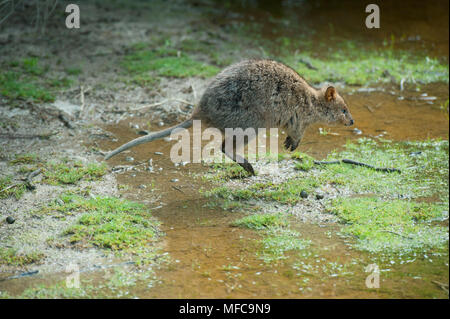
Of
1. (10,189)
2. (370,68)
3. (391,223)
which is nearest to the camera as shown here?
(391,223)

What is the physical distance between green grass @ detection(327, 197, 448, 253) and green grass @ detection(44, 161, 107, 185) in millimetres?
2707

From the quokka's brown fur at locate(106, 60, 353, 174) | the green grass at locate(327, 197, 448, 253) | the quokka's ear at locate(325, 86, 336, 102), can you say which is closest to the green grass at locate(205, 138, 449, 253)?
the green grass at locate(327, 197, 448, 253)

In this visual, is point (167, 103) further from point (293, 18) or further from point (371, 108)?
point (293, 18)

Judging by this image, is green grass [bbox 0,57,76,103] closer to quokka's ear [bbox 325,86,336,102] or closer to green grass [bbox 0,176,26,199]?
green grass [bbox 0,176,26,199]

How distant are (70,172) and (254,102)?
2.26 meters

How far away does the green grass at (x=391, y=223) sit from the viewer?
16.2 feet

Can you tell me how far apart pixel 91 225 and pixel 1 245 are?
81 centimetres

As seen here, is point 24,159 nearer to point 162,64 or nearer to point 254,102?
point 254,102

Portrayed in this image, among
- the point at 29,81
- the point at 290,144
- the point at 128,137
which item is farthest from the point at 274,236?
the point at 29,81

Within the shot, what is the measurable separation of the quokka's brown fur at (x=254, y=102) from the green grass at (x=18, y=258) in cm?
161

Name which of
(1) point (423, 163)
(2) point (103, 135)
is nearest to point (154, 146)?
(2) point (103, 135)

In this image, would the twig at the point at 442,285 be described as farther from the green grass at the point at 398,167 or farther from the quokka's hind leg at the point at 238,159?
the quokka's hind leg at the point at 238,159

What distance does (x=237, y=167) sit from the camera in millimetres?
6660

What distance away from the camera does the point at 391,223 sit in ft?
17.3
